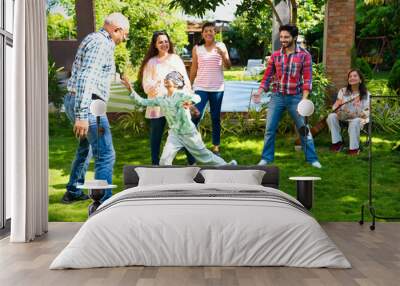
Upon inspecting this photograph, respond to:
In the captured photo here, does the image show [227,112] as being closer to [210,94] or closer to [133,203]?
[210,94]

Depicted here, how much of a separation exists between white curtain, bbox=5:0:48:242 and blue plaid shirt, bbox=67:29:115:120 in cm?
82

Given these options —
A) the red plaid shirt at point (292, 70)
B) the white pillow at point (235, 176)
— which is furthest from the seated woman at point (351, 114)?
the white pillow at point (235, 176)

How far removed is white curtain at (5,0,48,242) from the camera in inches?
207

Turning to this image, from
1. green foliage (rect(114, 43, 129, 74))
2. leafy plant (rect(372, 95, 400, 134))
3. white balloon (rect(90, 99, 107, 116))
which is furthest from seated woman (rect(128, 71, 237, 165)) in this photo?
leafy plant (rect(372, 95, 400, 134))

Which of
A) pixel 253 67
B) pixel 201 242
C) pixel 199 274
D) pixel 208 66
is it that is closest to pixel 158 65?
pixel 208 66

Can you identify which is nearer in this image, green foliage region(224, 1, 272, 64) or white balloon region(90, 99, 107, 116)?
white balloon region(90, 99, 107, 116)

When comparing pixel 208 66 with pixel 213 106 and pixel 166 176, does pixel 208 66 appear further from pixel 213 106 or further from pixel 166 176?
pixel 166 176

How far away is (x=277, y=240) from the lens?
4176 mm

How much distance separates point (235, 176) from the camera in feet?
19.6

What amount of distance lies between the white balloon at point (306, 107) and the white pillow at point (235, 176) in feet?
2.51

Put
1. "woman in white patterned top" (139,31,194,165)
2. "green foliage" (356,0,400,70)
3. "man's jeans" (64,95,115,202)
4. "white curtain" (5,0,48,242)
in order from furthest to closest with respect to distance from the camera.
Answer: "green foliage" (356,0,400,70), "man's jeans" (64,95,115,202), "woman in white patterned top" (139,31,194,165), "white curtain" (5,0,48,242)

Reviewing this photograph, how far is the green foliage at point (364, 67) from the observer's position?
21.9 ft

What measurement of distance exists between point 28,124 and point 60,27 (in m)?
1.64

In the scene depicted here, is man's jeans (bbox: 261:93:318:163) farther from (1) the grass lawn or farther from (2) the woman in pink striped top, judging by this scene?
(2) the woman in pink striped top
